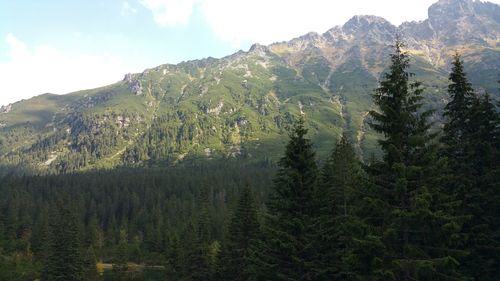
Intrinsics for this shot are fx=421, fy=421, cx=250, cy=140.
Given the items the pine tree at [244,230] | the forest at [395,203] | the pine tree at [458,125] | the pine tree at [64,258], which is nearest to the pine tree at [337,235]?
the forest at [395,203]

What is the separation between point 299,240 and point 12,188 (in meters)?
195

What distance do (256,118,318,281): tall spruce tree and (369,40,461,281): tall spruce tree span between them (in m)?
8.63

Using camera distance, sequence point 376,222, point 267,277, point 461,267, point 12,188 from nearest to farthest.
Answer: point 376,222 → point 461,267 → point 267,277 → point 12,188

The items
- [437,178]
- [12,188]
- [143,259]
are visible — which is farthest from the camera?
[12,188]

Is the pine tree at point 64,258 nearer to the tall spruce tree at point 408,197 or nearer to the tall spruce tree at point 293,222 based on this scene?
the tall spruce tree at point 293,222

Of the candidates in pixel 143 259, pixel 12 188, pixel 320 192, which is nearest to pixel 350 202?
pixel 320 192

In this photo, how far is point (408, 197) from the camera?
2638cm

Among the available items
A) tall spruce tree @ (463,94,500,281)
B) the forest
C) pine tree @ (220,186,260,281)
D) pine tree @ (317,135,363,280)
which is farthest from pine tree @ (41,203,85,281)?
tall spruce tree @ (463,94,500,281)

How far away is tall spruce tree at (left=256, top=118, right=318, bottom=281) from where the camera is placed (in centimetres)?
3447

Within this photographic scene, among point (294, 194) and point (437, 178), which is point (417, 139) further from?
point (294, 194)

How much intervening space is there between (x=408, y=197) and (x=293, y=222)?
35.9 ft

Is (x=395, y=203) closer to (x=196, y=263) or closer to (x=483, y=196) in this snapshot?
(x=483, y=196)

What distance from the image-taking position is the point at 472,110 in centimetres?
3575

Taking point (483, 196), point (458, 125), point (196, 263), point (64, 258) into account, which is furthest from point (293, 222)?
point (64, 258)
